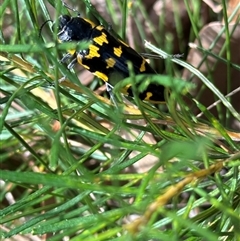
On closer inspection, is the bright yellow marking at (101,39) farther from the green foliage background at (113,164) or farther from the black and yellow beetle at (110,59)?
the green foliage background at (113,164)

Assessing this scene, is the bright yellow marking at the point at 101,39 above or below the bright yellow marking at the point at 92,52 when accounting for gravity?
above

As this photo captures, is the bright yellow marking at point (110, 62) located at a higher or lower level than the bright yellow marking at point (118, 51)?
lower

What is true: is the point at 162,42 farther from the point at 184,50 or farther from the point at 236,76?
the point at 236,76

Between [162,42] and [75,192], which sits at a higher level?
[162,42]

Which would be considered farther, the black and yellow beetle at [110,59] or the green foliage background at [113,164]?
the black and yellow beetle at [110,59]

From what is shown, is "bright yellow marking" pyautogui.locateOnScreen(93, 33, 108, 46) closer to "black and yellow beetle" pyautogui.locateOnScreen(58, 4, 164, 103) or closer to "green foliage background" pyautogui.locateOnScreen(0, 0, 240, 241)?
"black and yellow beetle" pyautogui.locateOnScreen(58, 4, 164, 103)

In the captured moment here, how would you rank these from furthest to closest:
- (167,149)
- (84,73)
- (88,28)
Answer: (84,73), (88,28), (167,149)

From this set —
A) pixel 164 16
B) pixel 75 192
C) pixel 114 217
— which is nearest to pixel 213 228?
pixel 114 217

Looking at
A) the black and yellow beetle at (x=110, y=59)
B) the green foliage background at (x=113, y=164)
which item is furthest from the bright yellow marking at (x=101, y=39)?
the green foliage background at (x=113, y=164)

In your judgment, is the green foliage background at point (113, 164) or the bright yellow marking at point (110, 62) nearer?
the green foliage background at point (113, 164)

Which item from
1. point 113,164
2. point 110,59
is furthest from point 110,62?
point 113,164

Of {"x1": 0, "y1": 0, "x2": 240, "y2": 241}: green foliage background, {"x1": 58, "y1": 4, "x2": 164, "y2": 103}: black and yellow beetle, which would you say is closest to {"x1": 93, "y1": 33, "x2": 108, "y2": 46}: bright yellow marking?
{"x1": 58, "y1": 4, "x2": 164, "y2": 103}: black and yellow beetle
